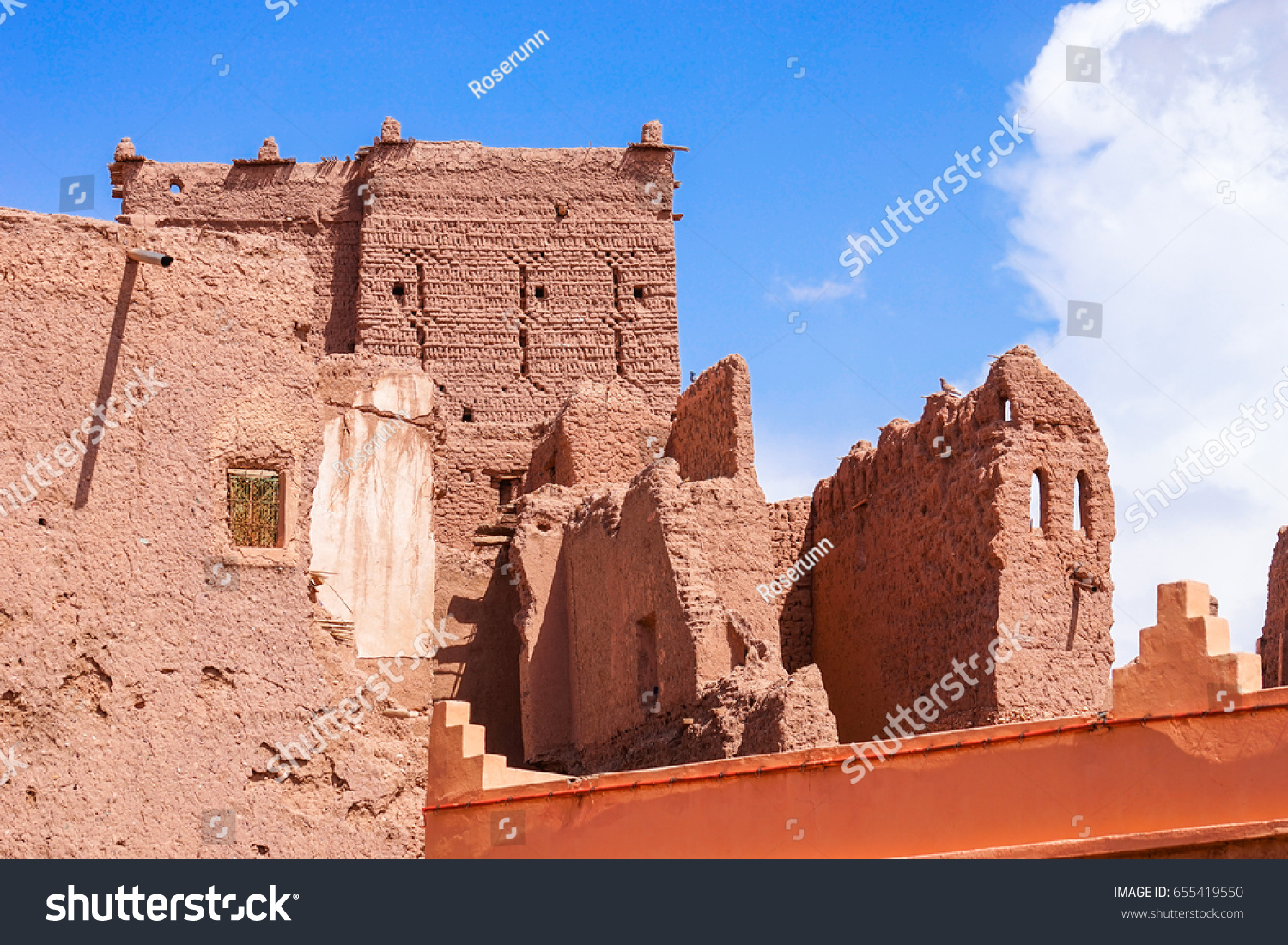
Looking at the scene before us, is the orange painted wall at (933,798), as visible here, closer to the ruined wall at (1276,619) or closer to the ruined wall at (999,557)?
the ruined wall at (999,557)

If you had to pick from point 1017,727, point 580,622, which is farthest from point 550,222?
point 1017,727

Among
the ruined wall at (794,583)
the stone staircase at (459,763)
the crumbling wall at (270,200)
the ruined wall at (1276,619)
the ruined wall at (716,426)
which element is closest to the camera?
the stone staircase at (459,763)

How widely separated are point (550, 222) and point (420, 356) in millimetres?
2367

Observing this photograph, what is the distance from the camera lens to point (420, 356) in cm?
2336

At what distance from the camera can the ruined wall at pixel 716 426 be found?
18.8m

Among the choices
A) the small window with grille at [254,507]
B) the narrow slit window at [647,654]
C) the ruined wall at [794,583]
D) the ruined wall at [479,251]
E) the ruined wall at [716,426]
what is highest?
the ruined wall at [479,251]

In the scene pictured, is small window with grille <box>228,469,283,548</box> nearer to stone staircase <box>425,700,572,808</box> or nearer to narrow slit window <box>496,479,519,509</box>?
stone staircase <box>425,700,572,808</box>

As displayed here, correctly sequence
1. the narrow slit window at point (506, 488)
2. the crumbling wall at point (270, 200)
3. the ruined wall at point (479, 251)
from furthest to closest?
the crumbling wall at point (270, 200) → the ruined wall at point (479, 251) → the narrow slit window at point (506, 488)

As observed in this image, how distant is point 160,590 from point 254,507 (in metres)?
0.73

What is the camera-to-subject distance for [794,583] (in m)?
→ 19.9

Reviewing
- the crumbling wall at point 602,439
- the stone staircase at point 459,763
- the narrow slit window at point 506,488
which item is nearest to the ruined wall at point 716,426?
the crumbling wall at point 602,439

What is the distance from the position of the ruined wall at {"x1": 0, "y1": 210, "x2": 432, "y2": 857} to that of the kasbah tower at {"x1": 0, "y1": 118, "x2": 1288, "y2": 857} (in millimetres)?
17

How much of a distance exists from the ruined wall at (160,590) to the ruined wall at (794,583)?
30.7 ft

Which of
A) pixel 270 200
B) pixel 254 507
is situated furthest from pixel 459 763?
pixel 270 200
